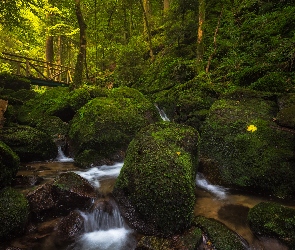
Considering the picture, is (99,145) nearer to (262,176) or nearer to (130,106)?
(130,106)

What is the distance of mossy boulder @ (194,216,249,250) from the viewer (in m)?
3.72

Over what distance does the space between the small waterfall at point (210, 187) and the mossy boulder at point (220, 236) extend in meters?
1.20

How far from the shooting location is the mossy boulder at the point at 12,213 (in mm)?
3896

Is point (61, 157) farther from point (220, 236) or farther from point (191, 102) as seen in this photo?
point (220, 236)

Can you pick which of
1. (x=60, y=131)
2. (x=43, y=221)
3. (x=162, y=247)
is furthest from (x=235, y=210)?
(x=60, y=131)

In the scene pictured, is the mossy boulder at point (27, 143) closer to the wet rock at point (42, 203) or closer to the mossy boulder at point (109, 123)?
the mossy boulder at point (109, 123)

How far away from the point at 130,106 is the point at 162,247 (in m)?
5.40

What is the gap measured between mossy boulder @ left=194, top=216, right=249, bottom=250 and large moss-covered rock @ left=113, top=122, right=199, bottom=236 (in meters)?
0.27

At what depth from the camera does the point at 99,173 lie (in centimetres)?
649

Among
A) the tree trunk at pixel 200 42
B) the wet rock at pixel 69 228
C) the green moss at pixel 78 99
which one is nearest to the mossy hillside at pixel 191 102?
the tree trunk at pixel 200 42

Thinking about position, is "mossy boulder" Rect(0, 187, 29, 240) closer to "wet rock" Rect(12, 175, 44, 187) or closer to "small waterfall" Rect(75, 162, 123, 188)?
"wet rock" Rect(12, 175, 44, 187)

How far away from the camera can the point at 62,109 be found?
388 inches

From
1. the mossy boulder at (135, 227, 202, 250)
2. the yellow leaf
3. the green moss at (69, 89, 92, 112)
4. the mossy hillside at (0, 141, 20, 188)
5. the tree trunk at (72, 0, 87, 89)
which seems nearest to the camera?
the mossy boulder at (135, 227, 202, 250)

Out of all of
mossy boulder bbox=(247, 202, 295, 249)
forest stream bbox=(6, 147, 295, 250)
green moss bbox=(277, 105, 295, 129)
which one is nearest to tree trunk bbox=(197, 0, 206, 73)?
green moss bbox=(277, 105, 295, 129)
